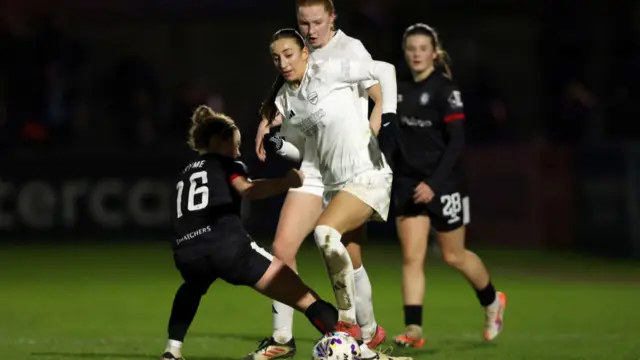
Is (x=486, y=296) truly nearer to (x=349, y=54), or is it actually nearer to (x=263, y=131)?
(x=263, y=131)

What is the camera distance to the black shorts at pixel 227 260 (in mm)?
8289

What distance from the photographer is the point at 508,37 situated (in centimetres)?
2292

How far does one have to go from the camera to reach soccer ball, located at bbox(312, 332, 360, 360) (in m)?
7.85

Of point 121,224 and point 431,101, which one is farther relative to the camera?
point 121,224

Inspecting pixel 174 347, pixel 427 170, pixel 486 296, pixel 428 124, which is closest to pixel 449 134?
pixel 428 124

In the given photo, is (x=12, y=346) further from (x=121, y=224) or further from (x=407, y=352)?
(x=121, y=224)

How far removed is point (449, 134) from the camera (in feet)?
32.5

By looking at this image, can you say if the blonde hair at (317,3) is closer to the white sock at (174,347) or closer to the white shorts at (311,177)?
the white shorts at (311,177)

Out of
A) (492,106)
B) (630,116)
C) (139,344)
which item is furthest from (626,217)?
(139,344)

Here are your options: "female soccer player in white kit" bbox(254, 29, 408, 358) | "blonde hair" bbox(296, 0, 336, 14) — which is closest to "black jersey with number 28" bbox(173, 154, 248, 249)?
"female soccer player in white kit" bbox(254, 29, 408, 358)

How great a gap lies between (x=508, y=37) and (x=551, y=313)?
1172 cm

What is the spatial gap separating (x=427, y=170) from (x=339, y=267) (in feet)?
6.85

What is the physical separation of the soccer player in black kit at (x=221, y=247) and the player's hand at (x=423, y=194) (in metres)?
1.47

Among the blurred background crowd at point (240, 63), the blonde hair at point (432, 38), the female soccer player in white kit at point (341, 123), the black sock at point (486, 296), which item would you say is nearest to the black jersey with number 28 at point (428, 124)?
the blonde hair at point (432, 38)
